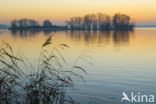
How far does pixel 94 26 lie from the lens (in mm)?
176000

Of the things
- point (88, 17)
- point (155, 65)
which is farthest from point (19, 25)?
point (155, 65)

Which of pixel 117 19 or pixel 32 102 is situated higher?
pixel 117 19

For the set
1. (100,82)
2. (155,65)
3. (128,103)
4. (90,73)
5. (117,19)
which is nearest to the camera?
(128,103)

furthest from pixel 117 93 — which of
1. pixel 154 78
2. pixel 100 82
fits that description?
pixel 154 78

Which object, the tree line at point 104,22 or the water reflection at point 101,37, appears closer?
the water reflection at point 101,37

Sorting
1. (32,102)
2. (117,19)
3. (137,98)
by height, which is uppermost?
(117,19)

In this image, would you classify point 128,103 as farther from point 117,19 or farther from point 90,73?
point 117,19

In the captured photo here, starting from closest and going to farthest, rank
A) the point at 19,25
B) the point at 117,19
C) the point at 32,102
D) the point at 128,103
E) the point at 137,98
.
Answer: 1. the point at 32,102
2. the point at 128,103
3. the point at 137,98
4. the point at 117,19
5. the point at 19,25

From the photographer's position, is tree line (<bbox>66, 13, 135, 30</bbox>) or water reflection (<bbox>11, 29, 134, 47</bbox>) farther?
tree line (<bbox>66, 13, 135, 30</bbox>)

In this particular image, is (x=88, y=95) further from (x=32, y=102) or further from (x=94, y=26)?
(x=94, y=26)

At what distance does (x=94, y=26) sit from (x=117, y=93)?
550ft

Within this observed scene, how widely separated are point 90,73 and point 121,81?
245 centimetres

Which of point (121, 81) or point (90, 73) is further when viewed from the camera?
point (90, 73)

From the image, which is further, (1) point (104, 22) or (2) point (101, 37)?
(1) point (104, 22)
